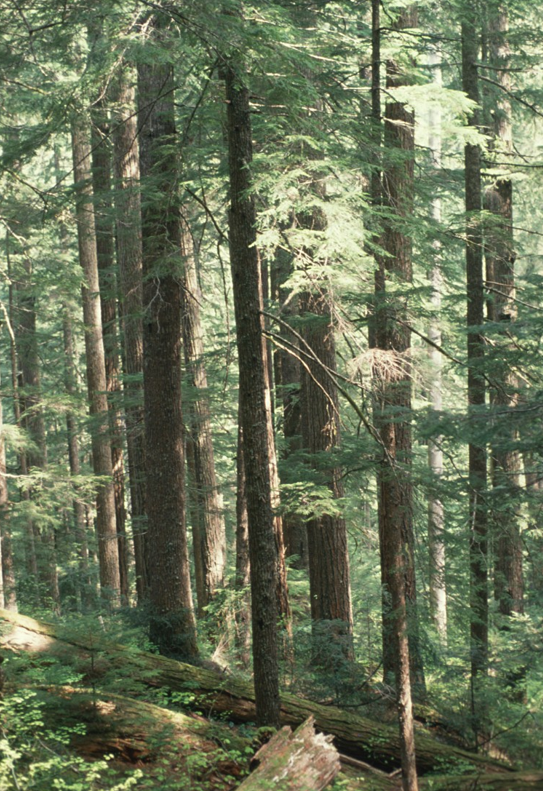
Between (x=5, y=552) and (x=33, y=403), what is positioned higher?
(x=33, y=403)

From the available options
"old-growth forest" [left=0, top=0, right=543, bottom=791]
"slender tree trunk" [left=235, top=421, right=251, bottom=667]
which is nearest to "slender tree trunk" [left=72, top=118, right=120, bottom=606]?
"old-growth forest" [left=0, top=0, right=543, bottom=791]

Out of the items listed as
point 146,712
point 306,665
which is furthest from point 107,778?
point 306,665

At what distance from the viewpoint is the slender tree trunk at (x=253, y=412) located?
255 inches

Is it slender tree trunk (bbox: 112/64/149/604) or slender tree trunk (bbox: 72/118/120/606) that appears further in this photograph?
slender tree trunk (bbox: 72/118/120/606)

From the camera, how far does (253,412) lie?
6656 millimetres

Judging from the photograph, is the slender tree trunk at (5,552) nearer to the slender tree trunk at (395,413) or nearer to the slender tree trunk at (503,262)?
the slender tree trunk at (395,413)

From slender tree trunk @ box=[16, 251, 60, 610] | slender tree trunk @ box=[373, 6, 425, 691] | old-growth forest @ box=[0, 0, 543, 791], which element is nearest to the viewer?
old-growth forest @ box=[0, 0, 543, 791]

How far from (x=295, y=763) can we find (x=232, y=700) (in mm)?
1957

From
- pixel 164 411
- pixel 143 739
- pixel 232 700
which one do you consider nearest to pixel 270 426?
pixel 164 411

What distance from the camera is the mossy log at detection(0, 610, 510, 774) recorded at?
7.11 meters

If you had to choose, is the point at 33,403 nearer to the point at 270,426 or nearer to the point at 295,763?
the point at 270,426

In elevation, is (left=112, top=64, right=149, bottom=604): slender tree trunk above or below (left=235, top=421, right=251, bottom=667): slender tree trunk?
above

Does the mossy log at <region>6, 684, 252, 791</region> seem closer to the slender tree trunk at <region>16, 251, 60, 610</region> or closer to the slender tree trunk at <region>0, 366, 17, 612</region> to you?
the slender tree trunk at <region>0, 366, 17, 612</region>

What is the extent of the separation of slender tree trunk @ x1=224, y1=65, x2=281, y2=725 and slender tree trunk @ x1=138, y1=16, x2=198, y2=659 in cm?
231
